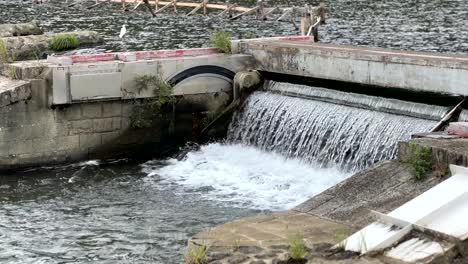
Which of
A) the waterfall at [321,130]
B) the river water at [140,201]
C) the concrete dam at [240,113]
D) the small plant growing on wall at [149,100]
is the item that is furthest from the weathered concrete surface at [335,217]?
the small plant growing on wall at [149,100]

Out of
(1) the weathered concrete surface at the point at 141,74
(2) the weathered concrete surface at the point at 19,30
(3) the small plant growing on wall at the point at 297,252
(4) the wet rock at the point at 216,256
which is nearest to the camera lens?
(3) the small plant growing on wall at the point at 297,252

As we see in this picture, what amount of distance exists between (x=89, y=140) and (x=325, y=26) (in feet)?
75.6

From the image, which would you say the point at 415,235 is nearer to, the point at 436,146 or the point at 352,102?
the point at 436,146

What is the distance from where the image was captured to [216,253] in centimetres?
923

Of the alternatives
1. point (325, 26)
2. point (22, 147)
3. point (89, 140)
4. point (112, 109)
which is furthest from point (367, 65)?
point (325, 26)

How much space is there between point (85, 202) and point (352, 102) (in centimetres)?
598

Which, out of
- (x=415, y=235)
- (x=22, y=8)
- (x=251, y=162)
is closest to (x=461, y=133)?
(x=415, y=235)

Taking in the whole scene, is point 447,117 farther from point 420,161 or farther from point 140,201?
point 140,201

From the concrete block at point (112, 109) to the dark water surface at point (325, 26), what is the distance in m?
14.3

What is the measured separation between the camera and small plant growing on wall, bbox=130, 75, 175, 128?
18781mm

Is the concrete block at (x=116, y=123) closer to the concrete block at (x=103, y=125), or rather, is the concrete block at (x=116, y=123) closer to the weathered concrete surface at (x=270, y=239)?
the concrete block at (x=103, y=125)

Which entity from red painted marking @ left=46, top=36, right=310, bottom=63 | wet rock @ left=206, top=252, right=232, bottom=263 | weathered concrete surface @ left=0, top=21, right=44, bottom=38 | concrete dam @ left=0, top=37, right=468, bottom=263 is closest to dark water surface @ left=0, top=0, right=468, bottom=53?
weathered concrete surface @ left=0, top=21, right=44, bottom=38

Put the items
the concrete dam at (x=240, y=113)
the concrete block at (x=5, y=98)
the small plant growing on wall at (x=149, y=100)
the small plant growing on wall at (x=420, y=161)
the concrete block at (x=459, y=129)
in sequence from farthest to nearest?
1. the small plant growing on wall at (x=149, y=100)
2. the concrete block at (x=5, y=98)
3. the concrete dam at (x=240, y=113)
4. the concrete block at (x=459, y=129)
5. the small plant growing on wall at (x=420, y=161)

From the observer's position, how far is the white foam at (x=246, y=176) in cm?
1542
